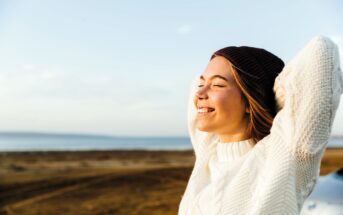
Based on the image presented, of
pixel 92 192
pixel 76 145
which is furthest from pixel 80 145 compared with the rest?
pixel 92 192

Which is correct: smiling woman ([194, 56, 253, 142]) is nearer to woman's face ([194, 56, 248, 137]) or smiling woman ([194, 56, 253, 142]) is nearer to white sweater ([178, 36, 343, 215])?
woman's face ([194, 56, 248, 137])

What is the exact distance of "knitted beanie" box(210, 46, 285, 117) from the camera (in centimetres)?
169

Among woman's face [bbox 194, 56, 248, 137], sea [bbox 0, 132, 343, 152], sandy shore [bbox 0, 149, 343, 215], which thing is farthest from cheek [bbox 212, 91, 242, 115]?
sea [bbox 0, 132, 343, 152]

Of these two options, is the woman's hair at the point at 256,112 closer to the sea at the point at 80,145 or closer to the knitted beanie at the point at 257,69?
the knitted beanie at the point at 257,69

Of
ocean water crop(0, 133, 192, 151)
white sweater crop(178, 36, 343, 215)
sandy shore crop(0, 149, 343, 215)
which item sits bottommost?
ocean water crop(0, 133, 192, 151)

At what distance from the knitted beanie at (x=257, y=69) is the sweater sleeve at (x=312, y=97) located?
0.18 m

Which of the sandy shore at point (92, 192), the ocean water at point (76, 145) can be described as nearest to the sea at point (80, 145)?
the ocean water at point (76, 145)

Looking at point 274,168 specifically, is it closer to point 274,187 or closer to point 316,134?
point 274,187

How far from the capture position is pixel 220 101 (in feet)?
5.72

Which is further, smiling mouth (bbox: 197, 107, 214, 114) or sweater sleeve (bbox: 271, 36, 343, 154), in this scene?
smiling mouth (bbox: 197, 107, 214, 114)

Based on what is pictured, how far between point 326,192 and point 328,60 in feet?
9.31

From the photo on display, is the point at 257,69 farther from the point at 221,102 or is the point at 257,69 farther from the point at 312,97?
the point at 312,97

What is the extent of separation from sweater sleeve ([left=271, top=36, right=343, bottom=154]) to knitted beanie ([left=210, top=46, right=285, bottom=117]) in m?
0.18

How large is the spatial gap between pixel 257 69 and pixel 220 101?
0.65ft
